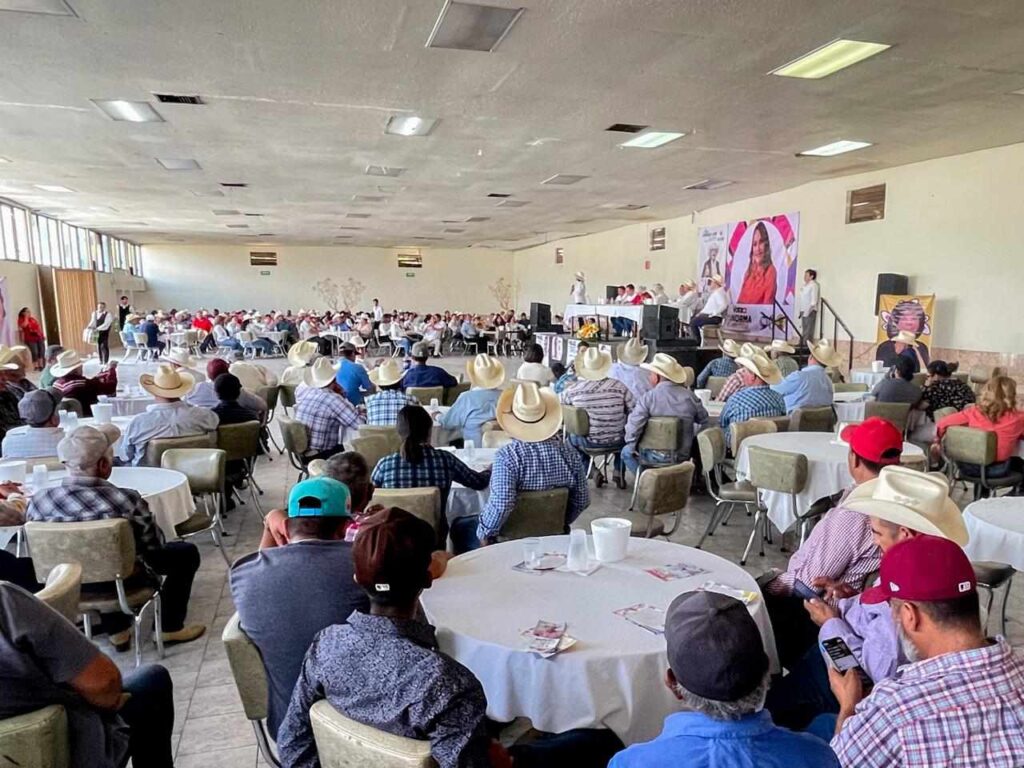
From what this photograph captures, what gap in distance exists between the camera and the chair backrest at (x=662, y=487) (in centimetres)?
372

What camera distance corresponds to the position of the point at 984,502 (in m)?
3.56

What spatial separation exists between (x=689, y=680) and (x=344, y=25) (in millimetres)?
5212

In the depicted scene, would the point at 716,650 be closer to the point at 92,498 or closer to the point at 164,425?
the point at 92,498

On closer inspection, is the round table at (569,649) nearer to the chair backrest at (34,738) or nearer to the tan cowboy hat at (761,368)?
the chair backrest at (34,738)

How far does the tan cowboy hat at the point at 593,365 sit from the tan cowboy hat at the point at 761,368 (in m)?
1.46

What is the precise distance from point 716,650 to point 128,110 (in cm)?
867

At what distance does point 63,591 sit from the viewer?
224cm

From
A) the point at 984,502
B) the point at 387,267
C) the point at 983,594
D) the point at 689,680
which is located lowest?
the point at 983,594

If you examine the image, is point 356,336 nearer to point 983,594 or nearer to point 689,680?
point 983,594

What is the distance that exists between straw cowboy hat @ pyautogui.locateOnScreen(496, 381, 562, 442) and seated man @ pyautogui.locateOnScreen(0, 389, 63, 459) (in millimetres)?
2774

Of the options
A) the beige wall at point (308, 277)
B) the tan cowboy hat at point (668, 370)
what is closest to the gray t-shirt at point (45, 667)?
the tan cowboy hat at point (668, 370)

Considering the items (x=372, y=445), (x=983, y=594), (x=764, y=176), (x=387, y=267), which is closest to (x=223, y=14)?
(x=372, y=445)

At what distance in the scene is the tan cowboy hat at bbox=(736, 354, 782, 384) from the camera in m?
6.02

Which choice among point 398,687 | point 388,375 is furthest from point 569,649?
point 388,375
